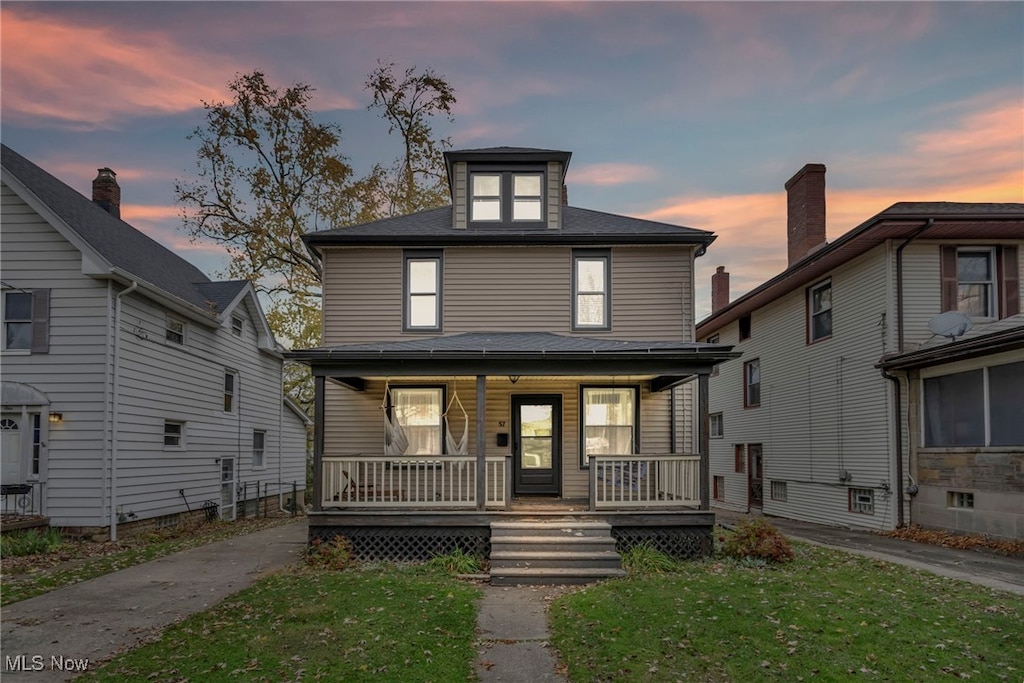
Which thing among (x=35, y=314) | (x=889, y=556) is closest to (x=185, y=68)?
(x=35, y=314)

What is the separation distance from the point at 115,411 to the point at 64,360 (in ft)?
4.47

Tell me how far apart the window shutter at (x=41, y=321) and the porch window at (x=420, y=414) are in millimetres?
6729

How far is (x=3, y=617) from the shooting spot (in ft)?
25.0

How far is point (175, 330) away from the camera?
15805 mm

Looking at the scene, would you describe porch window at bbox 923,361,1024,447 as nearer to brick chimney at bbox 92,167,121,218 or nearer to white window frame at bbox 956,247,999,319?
white window frame at bbox 956,247,999,319

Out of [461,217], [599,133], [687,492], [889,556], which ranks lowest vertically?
[889,556]

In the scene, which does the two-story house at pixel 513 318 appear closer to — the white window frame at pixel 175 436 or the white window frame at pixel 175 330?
the white window frame at pixel 175 330

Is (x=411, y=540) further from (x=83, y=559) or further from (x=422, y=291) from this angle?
(x=83, y=559)

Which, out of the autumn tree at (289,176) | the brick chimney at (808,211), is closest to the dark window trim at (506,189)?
the brick chimney at (808,211)

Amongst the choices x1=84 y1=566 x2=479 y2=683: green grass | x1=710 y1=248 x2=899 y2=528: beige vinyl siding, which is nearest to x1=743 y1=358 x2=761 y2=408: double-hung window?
x1=710 y1=248 x2=899 y2=528: beige vinyl siding

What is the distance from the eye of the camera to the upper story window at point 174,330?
15367 millimetres

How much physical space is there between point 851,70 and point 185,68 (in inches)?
612

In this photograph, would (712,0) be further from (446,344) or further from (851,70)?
(446,344)

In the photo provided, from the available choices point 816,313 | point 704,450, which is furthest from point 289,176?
point 704,450
